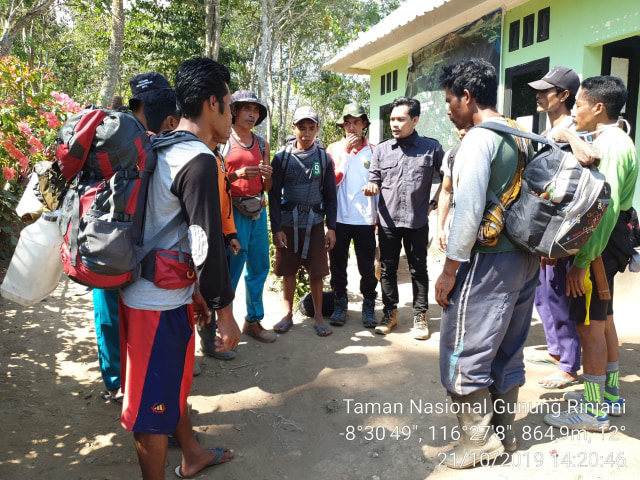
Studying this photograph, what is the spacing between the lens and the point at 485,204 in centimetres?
225

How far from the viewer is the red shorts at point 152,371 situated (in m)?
1.92

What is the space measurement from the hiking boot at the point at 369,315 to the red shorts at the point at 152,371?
2.78m

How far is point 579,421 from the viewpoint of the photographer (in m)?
2.75

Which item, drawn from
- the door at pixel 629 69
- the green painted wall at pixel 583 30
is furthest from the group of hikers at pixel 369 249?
the door at pixel 629 69

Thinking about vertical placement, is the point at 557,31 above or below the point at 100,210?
above

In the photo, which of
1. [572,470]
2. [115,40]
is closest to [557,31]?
[572,470]

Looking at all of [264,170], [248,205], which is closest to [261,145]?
[264,170]

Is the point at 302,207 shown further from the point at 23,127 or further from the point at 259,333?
the point at 23,127

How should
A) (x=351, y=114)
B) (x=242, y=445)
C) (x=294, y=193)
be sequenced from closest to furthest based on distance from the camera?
(x=242, y=445) → (x=294, y=193) → (x=351, y=114)

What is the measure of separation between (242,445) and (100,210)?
66.2 inches

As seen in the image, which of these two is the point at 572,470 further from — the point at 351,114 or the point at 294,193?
the point at 351,114

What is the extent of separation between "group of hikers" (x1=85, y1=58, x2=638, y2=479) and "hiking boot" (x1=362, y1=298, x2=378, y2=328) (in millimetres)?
14

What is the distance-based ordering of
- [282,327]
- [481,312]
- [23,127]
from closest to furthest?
[481,312], [282,327], [23,127]

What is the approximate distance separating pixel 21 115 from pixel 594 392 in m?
5.82
